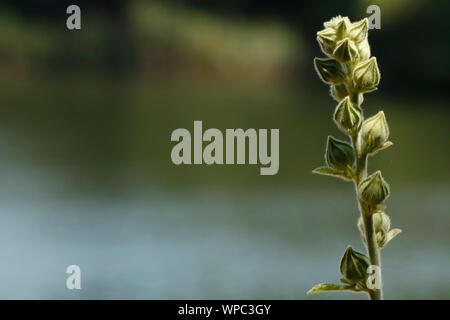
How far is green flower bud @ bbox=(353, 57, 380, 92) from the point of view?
233mm

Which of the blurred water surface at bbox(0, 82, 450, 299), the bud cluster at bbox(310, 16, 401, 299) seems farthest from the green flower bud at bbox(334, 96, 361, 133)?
the blurred water surface at bbox(0, 82, 450, 299)

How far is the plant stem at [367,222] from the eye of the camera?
0.22 m

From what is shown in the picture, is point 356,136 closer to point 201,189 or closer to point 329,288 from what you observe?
point 329,288

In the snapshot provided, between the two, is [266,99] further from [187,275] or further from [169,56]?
[187,275]

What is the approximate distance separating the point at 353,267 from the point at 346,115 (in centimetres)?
6

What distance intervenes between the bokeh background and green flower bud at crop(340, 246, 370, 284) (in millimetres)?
3537

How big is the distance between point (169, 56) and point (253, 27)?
0.95 m

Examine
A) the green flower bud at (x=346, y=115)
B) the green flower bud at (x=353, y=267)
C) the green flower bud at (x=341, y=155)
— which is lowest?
the green flower bud at (x=353, y=267)

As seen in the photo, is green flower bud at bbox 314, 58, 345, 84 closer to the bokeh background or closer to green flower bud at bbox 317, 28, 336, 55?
green flower bud at bbox 317, 28, 336, 55

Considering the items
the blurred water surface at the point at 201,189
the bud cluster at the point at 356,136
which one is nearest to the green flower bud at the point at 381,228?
the bud cluster at the point at 356,136

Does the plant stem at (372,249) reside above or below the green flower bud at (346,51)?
below

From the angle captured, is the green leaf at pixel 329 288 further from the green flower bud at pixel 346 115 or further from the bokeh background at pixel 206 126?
the bokeh background at pixel 206 126
